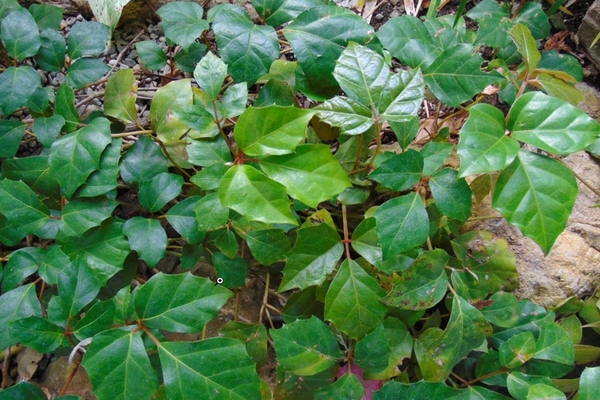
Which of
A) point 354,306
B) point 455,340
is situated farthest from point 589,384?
point 354,306

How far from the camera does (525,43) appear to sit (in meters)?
1.10

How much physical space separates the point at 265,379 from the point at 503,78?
90 cm

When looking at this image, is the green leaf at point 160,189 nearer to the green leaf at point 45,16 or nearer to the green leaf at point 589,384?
the green leaf at point 45,16

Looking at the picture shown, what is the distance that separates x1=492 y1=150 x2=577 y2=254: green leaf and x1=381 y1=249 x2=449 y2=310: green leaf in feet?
0.66

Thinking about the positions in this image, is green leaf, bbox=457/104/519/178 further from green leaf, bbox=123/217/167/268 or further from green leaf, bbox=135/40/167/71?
green leaf, bbox=135/40/167/71

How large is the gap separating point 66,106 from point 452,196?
0.90 m

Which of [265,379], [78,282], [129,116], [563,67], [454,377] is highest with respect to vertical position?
[563,67]

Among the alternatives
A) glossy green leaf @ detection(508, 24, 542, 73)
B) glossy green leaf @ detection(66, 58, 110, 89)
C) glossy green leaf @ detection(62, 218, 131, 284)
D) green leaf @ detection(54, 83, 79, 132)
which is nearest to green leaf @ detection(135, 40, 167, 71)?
glossy green leaf @ detection(66, 58, 110, 89)

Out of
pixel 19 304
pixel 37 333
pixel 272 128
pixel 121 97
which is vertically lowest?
pixel 19 304

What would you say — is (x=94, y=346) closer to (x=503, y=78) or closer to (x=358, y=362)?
(x=358, y=362)

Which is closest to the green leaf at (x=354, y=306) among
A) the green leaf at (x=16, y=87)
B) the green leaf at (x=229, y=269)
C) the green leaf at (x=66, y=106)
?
the green leaf at (x=229, y=269)

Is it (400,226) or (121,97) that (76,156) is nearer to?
(121,97)

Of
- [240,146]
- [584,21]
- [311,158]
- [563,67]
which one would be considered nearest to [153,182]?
[240,146]

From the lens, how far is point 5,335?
3.61 feet
